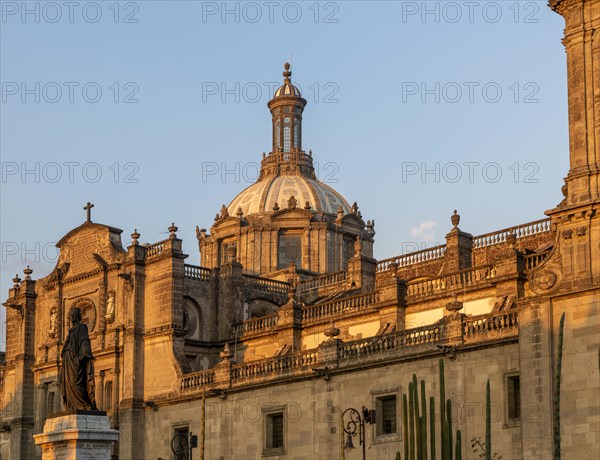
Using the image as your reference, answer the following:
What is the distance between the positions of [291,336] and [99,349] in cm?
1170

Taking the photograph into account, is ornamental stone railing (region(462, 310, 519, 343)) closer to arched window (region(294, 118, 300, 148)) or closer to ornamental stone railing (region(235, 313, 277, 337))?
ornamental stone railing (region(235, 313, 277, 337))

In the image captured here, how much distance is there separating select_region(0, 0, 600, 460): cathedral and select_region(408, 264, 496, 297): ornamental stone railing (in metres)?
0.09

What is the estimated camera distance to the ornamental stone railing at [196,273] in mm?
64625

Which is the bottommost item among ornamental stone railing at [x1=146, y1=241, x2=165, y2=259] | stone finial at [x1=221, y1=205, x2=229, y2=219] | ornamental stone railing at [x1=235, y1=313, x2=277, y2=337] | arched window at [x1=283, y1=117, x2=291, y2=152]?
ornamental stone railing at [x1=235, y1=313, x2=277, y2=337]

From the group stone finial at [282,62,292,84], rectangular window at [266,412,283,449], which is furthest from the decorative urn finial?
rectangular window at [266,412,283,449]

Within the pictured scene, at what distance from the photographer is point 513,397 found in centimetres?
4394

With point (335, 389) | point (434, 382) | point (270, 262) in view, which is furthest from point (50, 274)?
point (434, 382)

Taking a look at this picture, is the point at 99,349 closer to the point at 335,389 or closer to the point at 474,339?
the point at 335,389

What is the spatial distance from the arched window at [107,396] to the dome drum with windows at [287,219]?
551 inches

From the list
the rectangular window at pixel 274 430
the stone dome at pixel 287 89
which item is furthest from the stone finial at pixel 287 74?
the rectangular window at pixel 274 430

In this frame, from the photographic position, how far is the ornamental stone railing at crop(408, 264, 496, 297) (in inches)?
2023

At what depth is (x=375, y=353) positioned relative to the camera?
49.7 metres

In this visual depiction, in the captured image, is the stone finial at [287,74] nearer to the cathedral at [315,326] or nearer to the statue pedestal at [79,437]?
the cathedral at [315,326]

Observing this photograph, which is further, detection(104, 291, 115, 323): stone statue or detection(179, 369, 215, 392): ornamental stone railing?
detection(104, 291, 115, 323): stone statue
